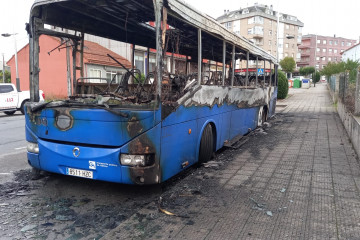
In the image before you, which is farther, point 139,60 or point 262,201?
point 139,60

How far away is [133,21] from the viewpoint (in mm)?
5559

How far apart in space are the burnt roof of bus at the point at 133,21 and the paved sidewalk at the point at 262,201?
2.47m

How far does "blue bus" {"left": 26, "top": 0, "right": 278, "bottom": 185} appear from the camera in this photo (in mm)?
3875

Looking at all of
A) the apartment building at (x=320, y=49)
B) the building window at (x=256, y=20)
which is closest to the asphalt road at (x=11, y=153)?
the building window at (x=256, y=20)

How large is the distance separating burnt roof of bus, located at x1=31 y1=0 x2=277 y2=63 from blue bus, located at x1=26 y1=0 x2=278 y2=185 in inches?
0.7

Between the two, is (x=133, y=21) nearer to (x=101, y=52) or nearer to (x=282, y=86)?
(x=101, y=52)

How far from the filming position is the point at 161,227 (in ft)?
11.1

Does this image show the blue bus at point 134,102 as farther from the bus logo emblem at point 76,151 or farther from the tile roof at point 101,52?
the tile roof at point 101,52

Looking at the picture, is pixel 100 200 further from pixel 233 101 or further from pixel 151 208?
pixel 233 101

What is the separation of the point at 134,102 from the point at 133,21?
7.13 ft

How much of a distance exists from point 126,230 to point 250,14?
70672 mm

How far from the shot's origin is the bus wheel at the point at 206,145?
5.59 metres

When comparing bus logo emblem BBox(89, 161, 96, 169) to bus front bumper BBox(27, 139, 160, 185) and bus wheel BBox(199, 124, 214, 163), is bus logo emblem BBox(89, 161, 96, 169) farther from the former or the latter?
bus wheel BBox(199, 124, 214, 163)

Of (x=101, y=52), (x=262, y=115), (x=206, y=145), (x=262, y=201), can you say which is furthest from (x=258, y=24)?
(x=262, y=201)
